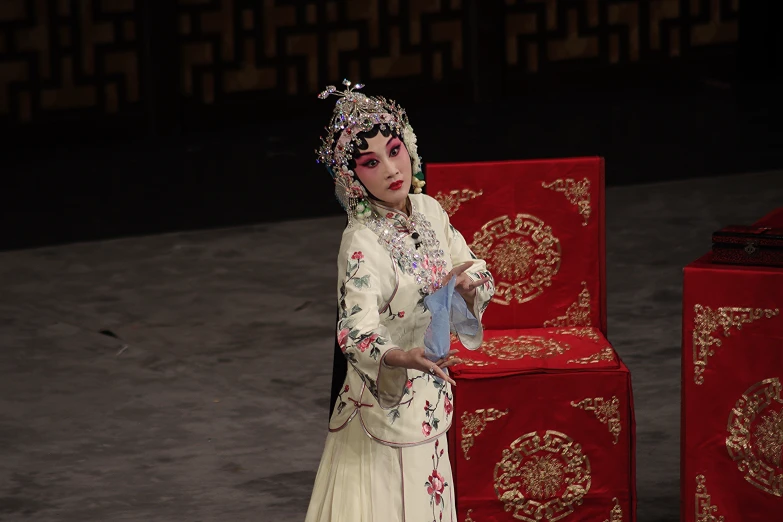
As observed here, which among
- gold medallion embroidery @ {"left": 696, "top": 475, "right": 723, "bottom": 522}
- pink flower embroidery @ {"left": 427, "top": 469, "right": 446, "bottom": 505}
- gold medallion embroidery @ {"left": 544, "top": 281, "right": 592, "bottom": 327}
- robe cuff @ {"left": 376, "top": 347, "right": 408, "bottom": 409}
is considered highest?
robe cuff @ {"left": 376, "top": 347, "right": 408, "bottom": 409}

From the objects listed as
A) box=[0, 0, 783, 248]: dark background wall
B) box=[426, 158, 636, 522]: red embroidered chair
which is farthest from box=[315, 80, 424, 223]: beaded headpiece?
box=[0, 0, 783, 248]: dark background wall

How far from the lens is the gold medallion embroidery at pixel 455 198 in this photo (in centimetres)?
434

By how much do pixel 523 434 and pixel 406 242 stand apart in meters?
1.05

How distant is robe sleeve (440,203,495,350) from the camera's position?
3207 mm

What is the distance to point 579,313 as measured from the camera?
4410 millimetres

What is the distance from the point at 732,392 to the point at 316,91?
5.71 m

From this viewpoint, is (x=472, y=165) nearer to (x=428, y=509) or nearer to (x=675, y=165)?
(x=428, y=509)

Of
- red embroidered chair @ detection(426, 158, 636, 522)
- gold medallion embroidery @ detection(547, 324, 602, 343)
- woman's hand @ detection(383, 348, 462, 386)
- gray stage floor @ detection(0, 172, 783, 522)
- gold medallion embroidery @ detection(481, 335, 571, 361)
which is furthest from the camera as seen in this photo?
gray stage floor @ detection(0, 172, 783, 522)

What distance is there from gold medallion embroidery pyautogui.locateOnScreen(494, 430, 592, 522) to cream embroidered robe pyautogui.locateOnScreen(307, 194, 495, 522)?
0.74 meters

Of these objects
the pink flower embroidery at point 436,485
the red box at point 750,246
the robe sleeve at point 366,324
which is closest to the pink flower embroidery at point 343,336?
the robe sleeve at point 366,324

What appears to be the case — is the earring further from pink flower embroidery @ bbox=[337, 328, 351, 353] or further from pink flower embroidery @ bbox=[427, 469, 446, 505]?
pink flower embroidery @ bbox=[427, 469, 446, 505]

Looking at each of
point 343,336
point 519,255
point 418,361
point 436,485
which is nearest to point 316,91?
point 519,255

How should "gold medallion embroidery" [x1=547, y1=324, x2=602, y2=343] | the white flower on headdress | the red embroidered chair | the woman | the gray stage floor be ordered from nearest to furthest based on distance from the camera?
the woman < the white flower on headdress < the red embroidered chair < "gold medallion embroidery" [x1=547, y1=324, x2=602, y2=343] < the gray stage floor

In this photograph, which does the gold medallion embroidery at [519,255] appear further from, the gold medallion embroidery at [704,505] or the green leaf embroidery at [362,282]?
the green leaf embroidery at [362,282]
